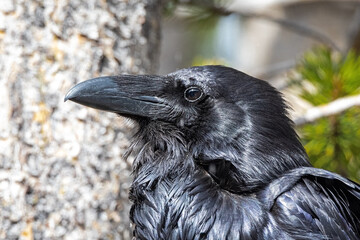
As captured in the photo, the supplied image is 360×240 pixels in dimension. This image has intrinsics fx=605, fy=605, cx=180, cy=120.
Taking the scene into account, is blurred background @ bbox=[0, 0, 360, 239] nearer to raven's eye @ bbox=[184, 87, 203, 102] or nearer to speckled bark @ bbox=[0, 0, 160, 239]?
speckled bark @ bbox=[0, 0, 160, 239]

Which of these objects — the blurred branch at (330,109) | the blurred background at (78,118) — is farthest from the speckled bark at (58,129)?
the blurred branch at (330,109)

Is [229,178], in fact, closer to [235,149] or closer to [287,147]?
[235,149]

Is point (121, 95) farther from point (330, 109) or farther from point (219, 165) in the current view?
point (330, 109)

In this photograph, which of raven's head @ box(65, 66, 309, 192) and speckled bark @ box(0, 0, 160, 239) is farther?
speckled bark @ box(0, 0, 160, 239)

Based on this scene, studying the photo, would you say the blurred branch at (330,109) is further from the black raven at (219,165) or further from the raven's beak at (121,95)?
the raven's beak at (121,95)

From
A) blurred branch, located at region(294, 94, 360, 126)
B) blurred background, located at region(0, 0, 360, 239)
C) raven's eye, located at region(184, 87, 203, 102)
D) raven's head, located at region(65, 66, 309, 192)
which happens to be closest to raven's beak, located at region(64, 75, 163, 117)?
raven's head, located at region(65, 66, 309, 192)

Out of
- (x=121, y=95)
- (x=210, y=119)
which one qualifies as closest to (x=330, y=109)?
(x=210, y=119)
